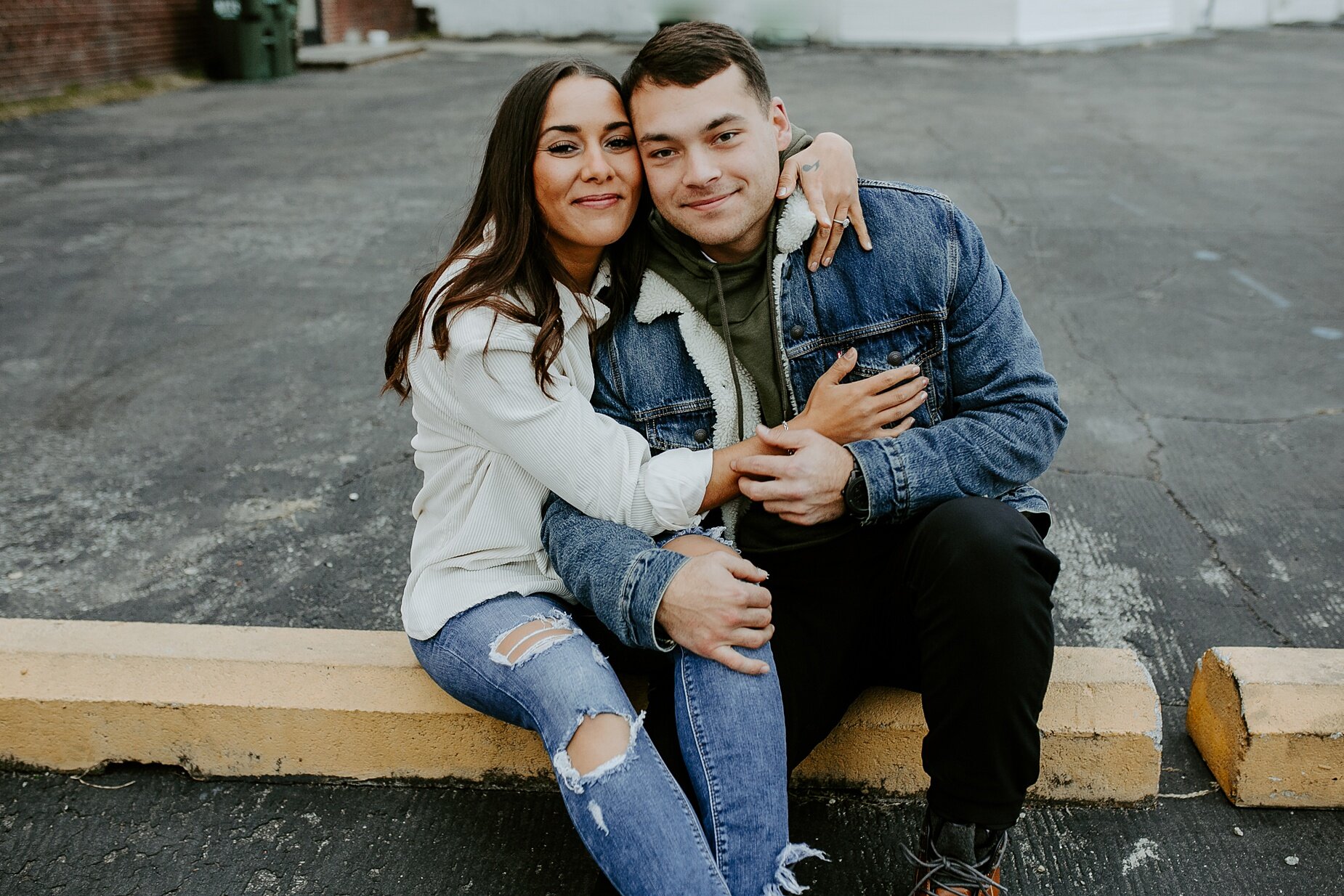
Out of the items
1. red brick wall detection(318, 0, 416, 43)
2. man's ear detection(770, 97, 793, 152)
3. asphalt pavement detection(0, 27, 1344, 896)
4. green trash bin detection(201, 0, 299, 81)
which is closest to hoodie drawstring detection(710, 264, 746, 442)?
man's ear detection(770, 97, 793, 152)

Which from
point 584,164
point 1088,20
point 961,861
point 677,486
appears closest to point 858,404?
point 677,486

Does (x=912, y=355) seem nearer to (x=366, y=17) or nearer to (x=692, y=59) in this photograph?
(x=692, y=59)

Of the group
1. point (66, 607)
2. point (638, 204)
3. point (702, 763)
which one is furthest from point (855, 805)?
point (66, 607)

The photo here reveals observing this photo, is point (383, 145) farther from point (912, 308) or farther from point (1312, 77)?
point (1312, 77)

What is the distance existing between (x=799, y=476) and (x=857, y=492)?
0.42 feet

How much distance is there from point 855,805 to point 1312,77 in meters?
14.3

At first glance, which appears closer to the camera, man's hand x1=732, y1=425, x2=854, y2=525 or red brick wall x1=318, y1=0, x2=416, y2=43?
man's hand x1=732, y1=425, x2=854, y2=525

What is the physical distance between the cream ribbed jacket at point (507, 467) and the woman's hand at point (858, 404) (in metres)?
0.25

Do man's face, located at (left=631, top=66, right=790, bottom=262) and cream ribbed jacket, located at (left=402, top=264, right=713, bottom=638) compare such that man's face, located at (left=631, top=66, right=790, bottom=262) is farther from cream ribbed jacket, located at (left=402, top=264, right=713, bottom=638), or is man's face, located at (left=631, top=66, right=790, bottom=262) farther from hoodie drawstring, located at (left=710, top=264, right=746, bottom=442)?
cream ribbed jacket, located at (left=402, top=264, right=713, bottom=638)

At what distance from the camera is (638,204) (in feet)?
8.00

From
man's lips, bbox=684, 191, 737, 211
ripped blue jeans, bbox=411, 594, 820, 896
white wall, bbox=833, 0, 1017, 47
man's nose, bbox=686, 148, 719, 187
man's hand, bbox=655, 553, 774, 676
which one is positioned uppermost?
→ white wall, bbox=833, 0, 1017, 47

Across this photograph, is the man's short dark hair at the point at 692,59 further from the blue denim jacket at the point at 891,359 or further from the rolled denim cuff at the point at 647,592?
the rolled denim cuff at the point at 647,592

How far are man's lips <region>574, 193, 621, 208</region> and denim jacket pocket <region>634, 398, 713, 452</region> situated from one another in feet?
1.47

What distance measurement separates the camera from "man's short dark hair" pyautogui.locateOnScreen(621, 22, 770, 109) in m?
2.28
